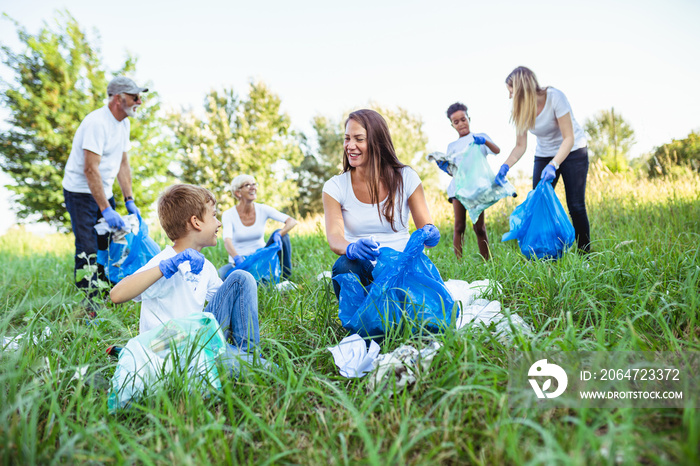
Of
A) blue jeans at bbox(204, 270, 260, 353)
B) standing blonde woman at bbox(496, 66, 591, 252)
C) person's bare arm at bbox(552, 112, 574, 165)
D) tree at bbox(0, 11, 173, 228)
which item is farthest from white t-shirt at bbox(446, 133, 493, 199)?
tree at bbox(0, 11, 173, 228)

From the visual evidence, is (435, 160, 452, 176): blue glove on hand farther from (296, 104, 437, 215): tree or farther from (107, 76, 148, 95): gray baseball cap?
(296, 104, 437, 215): tree

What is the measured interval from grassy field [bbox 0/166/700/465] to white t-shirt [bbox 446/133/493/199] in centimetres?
139

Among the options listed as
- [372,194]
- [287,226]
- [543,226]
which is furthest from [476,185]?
[287,226]

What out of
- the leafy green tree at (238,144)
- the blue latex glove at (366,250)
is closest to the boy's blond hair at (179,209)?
the blue latex glove at (366,250)

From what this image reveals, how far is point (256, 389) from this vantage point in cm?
138

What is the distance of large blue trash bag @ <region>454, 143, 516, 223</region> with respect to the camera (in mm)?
3344

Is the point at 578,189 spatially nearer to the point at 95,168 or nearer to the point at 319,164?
the point at 95,168

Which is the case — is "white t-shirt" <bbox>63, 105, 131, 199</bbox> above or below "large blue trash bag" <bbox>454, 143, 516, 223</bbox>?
above

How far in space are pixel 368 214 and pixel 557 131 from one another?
1.96 meters

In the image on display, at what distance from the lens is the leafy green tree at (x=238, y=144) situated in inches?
707

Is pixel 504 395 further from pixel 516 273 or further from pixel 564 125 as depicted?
pixel 564 125

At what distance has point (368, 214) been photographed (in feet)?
7.03

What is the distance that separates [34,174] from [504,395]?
47.3ft

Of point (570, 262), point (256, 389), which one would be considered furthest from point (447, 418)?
point (570, 262)
